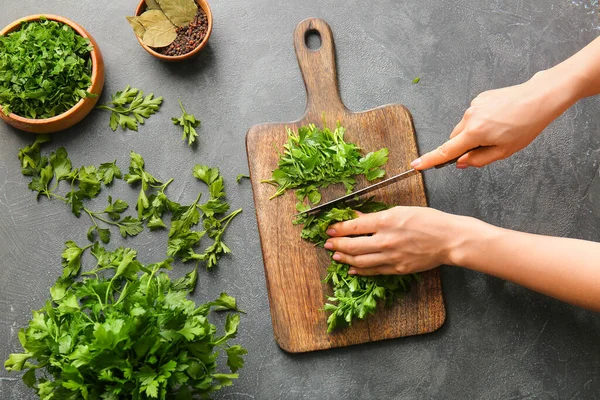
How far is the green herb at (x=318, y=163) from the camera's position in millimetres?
1914

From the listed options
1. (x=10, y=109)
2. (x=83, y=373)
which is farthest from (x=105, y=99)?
(x=83, y=373)

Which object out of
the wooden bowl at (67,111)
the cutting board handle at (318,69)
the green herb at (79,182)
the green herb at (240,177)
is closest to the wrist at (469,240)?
the cutting board handle at (318,69)

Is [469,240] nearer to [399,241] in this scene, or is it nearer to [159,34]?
[399,241]

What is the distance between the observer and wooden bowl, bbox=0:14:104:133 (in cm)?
192

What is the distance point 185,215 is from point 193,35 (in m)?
0.59

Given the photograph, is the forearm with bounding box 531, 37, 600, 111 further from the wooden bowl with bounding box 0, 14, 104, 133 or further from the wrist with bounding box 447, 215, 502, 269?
the wooden bowl with bounding box 0, 14, 104, 133

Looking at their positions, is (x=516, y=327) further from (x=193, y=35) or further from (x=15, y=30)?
(x=15, y=30)

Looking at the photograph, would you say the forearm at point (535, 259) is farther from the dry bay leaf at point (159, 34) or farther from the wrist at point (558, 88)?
the dry bay leaf at point (159, 34)

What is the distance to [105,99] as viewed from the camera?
207 centimetres

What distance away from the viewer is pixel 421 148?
6.78 ft

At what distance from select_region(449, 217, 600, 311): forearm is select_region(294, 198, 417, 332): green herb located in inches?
8.5

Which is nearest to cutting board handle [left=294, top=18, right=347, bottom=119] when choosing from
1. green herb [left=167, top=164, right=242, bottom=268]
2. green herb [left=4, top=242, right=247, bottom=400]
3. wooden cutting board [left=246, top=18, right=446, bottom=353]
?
wooden cutting board [left=246, top=18, right=446, bottom=353]

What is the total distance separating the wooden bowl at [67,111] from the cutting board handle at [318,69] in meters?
0.65

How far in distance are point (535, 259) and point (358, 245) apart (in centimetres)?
51
